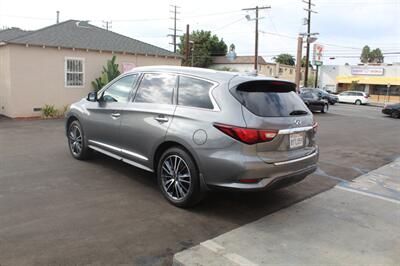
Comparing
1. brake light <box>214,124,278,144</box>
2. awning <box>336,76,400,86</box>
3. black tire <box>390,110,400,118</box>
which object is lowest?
black tire <box>390,110,400,118</box>

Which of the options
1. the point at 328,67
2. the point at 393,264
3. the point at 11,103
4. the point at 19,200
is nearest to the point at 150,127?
the point at 19,200

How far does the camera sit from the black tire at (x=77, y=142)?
262 inches

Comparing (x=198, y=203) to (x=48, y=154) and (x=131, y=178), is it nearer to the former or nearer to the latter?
(x=131, y=178)

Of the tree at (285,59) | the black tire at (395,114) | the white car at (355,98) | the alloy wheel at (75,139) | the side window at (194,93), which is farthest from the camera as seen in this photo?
the tree at (285,59)

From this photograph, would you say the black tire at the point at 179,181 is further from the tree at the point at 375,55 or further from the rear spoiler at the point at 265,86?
the tree at the point at 375,55

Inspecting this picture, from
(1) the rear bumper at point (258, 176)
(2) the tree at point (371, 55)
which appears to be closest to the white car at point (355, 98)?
(1) the rear bumper at point (258, 176)

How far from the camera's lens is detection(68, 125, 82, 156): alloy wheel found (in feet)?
22.4

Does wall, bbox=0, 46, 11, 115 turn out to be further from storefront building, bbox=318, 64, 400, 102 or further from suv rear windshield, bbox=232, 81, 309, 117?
storefront building, bbox=318, 64, 400, 102

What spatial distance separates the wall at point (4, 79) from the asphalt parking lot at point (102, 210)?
7.46m

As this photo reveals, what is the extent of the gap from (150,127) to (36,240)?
2.02 metres

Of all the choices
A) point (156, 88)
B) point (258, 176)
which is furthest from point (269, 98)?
point (156, 88)

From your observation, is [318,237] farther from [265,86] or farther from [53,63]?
[53,63]

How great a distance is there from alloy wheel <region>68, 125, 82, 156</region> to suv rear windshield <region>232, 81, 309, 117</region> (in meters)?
3.58

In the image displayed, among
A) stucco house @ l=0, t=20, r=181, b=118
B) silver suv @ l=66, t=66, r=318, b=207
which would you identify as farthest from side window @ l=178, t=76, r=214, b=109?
stucco house @ l=0, t=20, r=181, b=118
